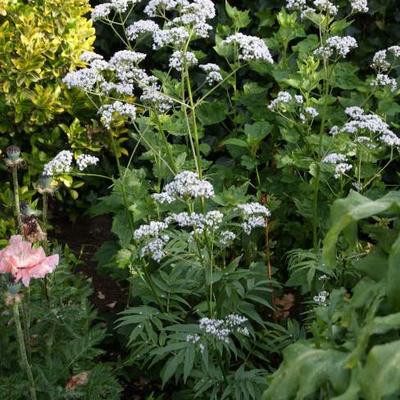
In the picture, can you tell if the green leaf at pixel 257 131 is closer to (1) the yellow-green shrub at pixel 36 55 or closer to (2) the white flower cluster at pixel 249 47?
(2) the white flower cluster at pixel 249 47

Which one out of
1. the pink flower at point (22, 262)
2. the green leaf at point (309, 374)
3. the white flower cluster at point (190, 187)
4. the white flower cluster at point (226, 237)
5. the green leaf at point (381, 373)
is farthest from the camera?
the white flower cluster at point (226, 237)

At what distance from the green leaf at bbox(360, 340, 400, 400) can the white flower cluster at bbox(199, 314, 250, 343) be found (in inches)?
62.7

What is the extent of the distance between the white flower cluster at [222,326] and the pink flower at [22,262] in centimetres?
67

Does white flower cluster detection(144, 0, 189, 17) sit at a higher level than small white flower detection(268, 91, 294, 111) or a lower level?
higher

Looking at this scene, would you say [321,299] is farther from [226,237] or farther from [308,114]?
[308,114]

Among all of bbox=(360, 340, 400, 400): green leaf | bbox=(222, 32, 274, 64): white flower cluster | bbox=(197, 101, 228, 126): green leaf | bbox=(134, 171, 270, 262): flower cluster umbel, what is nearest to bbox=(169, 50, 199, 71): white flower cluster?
bbox=(222, 32, 274, 64): white flower cluster

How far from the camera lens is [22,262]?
2.70m

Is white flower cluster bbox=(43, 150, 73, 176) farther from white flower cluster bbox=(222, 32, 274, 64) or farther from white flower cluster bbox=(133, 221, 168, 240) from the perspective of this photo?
white flower cluster bbox=(222, 32, 274, 64)

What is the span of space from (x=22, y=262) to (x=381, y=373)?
149 cm

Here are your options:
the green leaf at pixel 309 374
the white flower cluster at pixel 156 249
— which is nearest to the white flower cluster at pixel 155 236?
the white flower cluster at pixel 156 249

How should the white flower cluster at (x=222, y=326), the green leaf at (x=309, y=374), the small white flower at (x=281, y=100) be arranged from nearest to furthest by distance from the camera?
the green leaf at (x=309, y=374) → the white flower cluster at (x=222, y=326) → the small white flower at (x=281, y=100)

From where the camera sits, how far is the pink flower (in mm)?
2691

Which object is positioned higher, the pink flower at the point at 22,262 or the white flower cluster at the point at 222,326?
the pink flower at the point at 22,262

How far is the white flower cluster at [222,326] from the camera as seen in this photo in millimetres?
3113
